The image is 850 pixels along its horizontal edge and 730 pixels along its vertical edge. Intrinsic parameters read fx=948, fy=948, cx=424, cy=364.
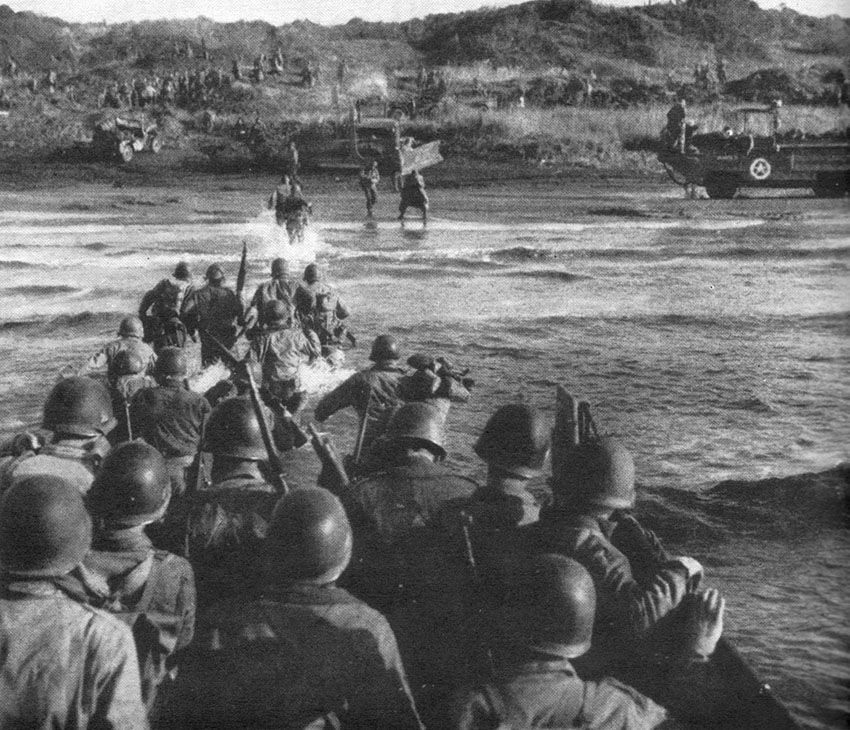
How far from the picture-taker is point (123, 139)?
103ft

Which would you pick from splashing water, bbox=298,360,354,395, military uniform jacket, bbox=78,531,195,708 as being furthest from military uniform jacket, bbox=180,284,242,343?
military uniform jacket, bbox=78,531,195,708

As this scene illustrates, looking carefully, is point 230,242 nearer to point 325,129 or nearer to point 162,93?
point 325,129

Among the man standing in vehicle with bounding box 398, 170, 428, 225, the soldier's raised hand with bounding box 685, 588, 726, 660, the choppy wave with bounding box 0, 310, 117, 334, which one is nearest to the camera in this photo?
the soldier's raised hand with bounding box 685, 588, 726, 660

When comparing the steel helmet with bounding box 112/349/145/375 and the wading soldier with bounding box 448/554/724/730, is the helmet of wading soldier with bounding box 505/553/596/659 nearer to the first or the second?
the wading soldier with bounding box 448/554/724/730

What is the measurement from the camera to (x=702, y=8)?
4309 cm

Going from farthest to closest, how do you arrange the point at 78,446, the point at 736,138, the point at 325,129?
the point at 325,129, the point at 736,138, the point at 78,446

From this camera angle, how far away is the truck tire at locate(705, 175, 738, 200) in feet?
83.9

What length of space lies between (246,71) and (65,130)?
656cm

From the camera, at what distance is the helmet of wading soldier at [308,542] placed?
9.87 ft

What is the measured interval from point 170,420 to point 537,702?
11.1ft

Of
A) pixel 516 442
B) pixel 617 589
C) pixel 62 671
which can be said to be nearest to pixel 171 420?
pixel 516 442

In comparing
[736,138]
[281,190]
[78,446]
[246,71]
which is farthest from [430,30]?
[78,446]

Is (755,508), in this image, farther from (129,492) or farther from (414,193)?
(414,193)

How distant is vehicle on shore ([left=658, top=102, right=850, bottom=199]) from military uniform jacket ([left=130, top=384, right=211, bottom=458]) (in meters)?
21.9
